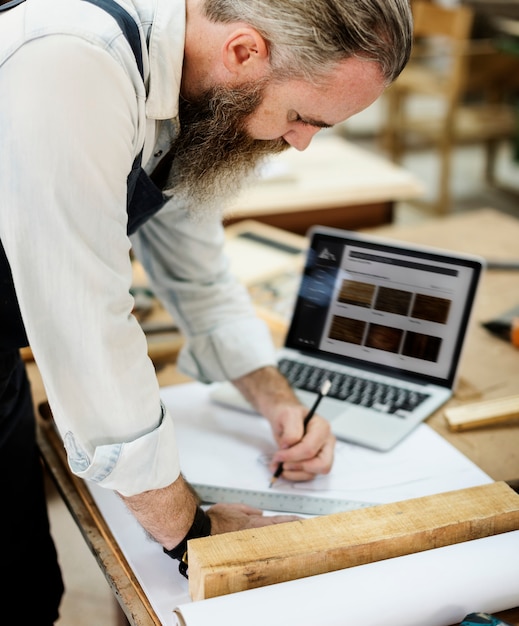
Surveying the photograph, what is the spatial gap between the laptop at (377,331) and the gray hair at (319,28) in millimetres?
509

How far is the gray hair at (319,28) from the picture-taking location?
81 cm

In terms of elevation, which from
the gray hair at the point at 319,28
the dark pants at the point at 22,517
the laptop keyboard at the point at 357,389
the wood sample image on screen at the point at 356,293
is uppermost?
the gray hair at the point at 319,28

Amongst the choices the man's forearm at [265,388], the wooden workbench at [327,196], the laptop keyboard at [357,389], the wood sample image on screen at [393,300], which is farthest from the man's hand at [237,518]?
the wooden workbench at [327,196]

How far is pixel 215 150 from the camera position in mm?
1012

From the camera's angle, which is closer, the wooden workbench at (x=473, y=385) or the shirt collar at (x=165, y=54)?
the shirt collar at (x=165, y=54)

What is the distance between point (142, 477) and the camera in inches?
33.6

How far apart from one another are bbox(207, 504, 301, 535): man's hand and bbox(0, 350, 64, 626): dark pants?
1.22 feet

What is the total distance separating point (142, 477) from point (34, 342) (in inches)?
7.5

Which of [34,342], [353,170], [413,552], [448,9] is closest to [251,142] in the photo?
[34,342]

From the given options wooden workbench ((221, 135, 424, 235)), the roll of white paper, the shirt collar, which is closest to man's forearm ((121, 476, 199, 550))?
the roll of white paper

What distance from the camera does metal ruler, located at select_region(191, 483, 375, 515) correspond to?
1061 mm

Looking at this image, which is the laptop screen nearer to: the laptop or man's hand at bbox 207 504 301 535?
the laptop

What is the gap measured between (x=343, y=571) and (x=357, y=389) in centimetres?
52

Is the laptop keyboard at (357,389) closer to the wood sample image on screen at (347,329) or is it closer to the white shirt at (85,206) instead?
the wood sample image on screen at (347,329)
